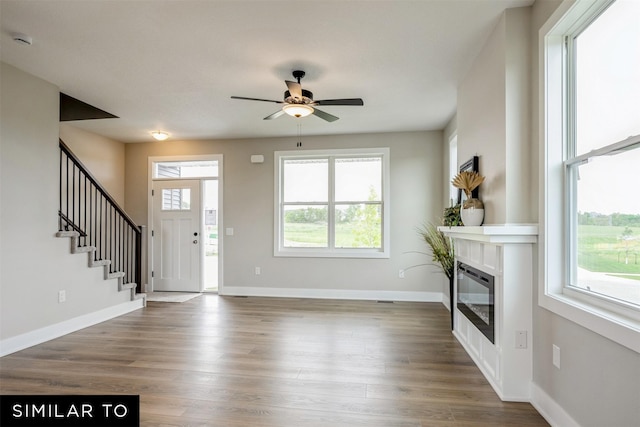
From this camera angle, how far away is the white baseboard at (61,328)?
10.4ft

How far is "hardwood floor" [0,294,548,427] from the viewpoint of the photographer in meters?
2.15

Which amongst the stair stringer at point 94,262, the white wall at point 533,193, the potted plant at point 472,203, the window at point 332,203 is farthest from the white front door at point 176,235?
the white wall at point 533,193

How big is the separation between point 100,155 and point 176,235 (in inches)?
70.3

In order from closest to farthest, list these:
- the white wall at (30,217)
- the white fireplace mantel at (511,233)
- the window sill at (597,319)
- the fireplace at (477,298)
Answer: the window sill at (597,319) < the white fireplace mantel at (511,233) < the fireplace at (477,298) < the white wall at (30,217)

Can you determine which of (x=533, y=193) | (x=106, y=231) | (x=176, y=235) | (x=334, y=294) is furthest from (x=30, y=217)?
(x=533, y=193)

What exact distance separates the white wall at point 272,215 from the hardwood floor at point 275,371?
117 centimetres

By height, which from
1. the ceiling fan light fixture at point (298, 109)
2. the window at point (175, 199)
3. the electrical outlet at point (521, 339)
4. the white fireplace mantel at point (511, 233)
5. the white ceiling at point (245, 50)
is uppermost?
the white ceiling at point (245, 50)

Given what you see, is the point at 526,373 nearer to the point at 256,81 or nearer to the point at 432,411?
the point at 432,411

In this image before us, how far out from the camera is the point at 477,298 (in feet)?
9.58

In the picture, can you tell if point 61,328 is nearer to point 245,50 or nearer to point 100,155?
point 100,155

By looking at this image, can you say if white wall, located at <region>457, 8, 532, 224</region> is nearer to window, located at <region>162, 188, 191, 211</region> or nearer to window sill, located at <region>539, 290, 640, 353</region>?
window sill, located at <region>539, 290, 640, 353</region>

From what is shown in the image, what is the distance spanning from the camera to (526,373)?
7.62ft

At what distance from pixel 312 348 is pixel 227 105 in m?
3.01

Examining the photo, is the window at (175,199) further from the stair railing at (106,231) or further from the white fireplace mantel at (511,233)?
the white fireplace mantel at (511,233)
